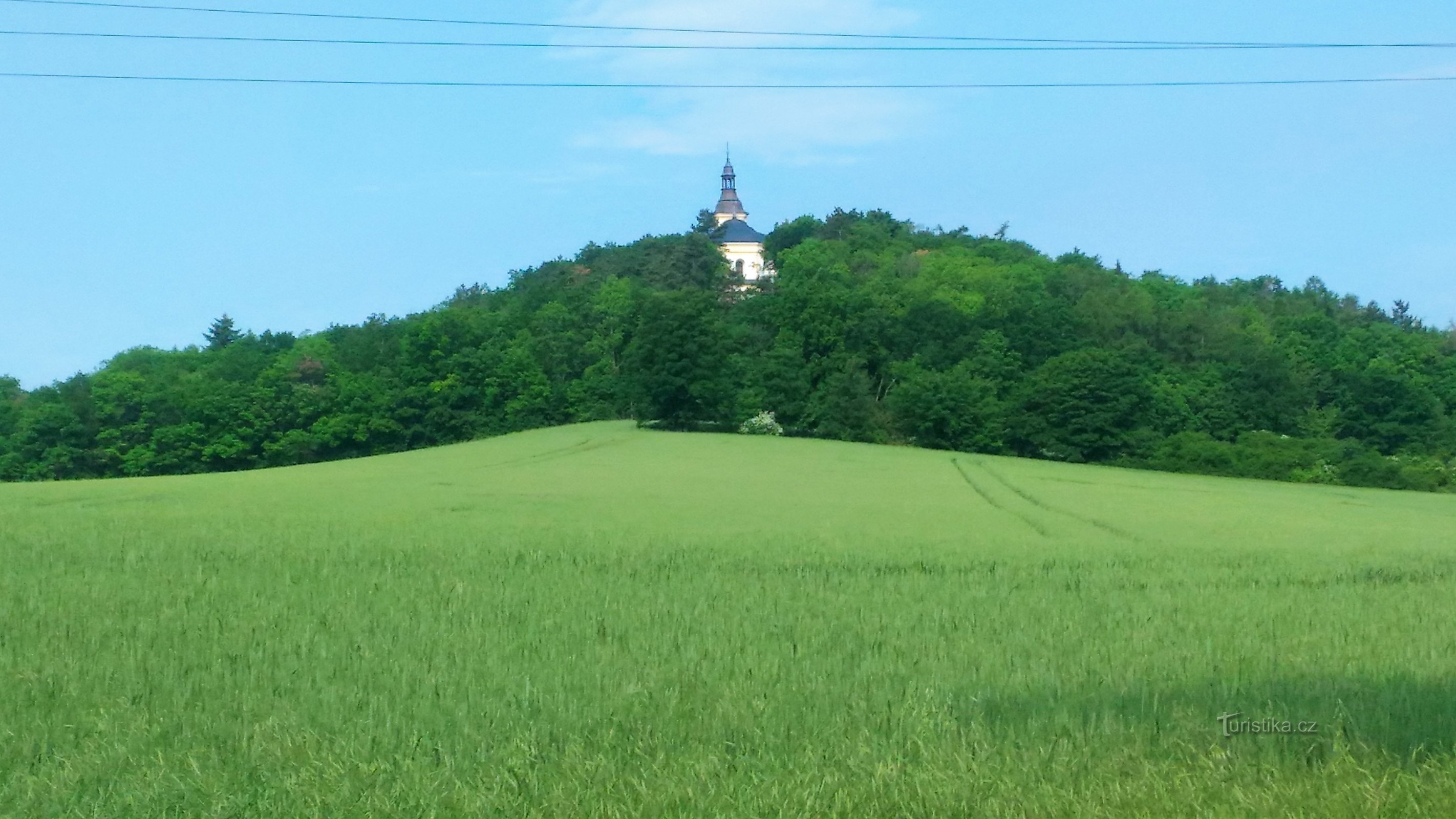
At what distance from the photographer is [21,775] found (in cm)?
662

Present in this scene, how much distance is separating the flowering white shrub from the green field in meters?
36.3

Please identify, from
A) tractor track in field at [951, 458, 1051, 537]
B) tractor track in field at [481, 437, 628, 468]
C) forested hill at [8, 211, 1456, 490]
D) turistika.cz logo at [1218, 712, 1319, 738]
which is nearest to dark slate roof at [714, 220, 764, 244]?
forested hill at [8, 211, 1456, 490]

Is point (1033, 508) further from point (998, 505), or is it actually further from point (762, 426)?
point (762, 426)

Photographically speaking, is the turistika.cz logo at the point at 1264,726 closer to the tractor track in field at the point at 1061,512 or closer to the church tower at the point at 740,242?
the tractor track in field at the point at 1061,512

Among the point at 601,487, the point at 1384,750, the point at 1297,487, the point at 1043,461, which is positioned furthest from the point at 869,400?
the point at 1384,750

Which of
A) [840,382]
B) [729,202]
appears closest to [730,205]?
[729,202]

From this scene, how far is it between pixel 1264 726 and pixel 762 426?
51.5m

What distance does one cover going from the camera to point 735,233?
14338 centimetres

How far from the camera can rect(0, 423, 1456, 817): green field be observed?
20.7 feet

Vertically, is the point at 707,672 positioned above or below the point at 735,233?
below

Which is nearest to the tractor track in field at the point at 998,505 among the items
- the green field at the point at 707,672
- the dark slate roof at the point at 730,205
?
the green field at the point at 707,672

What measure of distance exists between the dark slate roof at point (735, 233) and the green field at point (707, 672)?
12074 centimetres

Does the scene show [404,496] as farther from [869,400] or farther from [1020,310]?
[1020,310]

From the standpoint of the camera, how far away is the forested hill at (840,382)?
186 ft
